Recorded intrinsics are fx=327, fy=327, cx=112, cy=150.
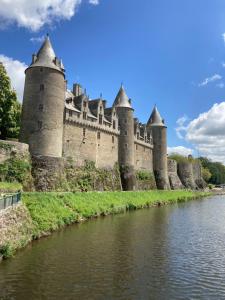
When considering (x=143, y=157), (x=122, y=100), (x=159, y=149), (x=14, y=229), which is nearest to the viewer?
(x=14, y=229)

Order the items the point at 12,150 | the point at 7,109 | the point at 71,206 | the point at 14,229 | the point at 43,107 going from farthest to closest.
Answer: the point at 7,109, the point at 43,107, the point at 12,150, the point at 71,206, the point at 14,229

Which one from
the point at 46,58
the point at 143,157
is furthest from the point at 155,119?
the point at 46,58

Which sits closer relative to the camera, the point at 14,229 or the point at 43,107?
the point at 14,229

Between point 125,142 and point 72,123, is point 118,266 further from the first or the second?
point 125,142

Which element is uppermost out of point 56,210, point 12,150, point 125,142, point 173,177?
point 125,142

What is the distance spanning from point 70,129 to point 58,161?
20.0 ft

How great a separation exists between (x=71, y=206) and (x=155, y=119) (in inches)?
1724

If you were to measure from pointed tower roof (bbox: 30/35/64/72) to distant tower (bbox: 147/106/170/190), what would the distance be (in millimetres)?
33712

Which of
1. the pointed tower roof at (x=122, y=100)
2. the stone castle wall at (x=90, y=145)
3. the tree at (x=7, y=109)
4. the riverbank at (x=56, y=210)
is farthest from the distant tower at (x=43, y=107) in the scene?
the pointed tower roof at (x=122, y=100)

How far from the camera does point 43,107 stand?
3481cm

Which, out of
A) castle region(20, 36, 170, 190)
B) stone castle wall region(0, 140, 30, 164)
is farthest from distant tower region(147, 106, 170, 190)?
stone castle wall region(0, 140, 30, 164)

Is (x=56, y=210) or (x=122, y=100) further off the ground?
(x=122, y=100)

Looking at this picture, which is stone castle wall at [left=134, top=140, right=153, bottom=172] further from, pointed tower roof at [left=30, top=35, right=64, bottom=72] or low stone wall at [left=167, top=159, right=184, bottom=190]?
pointed tower roof at [left=30, top=35, right=64, bottom=72]

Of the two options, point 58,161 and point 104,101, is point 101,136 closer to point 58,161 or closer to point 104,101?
point 104,101
